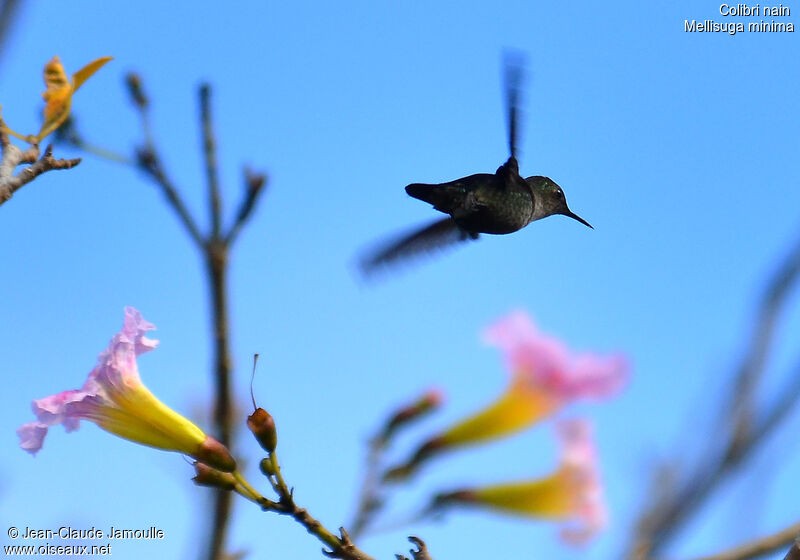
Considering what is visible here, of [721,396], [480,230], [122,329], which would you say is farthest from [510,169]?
[122,329]

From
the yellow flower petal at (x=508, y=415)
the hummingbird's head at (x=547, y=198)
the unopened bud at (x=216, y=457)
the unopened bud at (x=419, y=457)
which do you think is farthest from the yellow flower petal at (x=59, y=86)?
the yellow flower petal at (x=508, y=415)

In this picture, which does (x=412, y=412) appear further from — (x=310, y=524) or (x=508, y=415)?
(x=310, y=524)

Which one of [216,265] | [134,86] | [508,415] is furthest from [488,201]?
[134,86]

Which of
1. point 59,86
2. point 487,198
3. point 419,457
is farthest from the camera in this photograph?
point 419,457

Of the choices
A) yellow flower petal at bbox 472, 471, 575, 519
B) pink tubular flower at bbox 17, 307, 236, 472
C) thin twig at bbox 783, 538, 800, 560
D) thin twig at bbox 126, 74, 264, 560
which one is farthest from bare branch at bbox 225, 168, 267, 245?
thin twig at bbox 783, 538, 800, 560

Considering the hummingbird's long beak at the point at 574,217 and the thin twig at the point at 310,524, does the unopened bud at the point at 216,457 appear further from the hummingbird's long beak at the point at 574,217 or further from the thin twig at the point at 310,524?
the hummingbird's long beak at the point at 574,217
